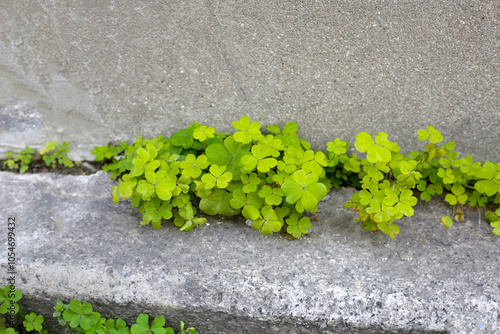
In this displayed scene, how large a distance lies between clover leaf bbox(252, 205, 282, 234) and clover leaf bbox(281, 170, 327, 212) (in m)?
0.14

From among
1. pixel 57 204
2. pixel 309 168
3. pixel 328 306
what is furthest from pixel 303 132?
pixel 57 204

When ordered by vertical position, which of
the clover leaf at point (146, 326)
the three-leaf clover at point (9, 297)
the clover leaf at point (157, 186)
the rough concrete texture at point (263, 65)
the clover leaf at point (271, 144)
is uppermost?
the rough concrete texture at point (263, 65)

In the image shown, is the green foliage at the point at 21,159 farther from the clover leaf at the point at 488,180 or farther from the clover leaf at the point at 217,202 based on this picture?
the clover leaf at the point at 488,180

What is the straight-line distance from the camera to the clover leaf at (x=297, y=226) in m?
1.70

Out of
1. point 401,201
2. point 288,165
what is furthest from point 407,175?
point 288,165

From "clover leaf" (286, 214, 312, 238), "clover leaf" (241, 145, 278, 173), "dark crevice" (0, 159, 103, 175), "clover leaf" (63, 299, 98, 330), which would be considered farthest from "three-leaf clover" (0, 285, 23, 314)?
"clover leaf" (286, 214, 312, 238)

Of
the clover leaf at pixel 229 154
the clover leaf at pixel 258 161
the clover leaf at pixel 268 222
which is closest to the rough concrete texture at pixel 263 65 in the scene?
the clover leaf at pixel 229 154

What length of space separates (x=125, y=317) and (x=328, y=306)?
37.3 inches

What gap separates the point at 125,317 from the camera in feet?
5.16

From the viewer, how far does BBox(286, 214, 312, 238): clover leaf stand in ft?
5.59

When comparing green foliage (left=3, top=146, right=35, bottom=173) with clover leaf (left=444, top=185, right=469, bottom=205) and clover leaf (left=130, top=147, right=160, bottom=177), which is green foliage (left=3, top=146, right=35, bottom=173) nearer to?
clover leaf (left=130, top=147, right=160, bottom=177)

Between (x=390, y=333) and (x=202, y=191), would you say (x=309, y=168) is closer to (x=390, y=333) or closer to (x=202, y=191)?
(x=202, y=191)

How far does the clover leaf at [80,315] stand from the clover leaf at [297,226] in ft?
3.25

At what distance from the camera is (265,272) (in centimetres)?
159
